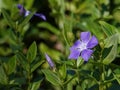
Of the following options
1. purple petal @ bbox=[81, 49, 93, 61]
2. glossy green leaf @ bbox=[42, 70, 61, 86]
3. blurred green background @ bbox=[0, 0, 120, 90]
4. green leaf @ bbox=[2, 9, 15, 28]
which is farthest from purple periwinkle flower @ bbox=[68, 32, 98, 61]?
green leaf @ bbox=[2, 9, 15, 28]

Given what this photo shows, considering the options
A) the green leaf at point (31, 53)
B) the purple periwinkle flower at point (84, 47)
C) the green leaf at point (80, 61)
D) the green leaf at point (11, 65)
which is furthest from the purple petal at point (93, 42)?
the green leaf at point (11, 65)

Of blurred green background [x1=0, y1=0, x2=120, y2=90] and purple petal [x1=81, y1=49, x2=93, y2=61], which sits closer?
purple petal [x1=81, y1=49, x2=93, y2=61]

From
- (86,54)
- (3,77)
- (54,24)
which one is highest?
(86,54)

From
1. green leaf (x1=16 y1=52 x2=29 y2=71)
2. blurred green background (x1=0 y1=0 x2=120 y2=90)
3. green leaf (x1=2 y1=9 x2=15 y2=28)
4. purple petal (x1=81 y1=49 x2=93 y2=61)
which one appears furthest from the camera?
blurred green background (x1=0 y1=0 x2=120 y2=90)

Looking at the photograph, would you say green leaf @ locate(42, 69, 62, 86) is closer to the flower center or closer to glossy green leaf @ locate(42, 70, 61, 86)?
glossy green leaf @ locate(42, 70, 61, 86)

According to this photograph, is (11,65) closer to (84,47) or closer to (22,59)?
(22,59)

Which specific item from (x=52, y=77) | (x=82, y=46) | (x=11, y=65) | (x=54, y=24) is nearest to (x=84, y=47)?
(x=82, y=46)

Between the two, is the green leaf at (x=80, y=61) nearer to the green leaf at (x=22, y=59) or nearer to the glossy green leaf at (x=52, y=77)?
the glossy green leaf at (x=52, y=77)
